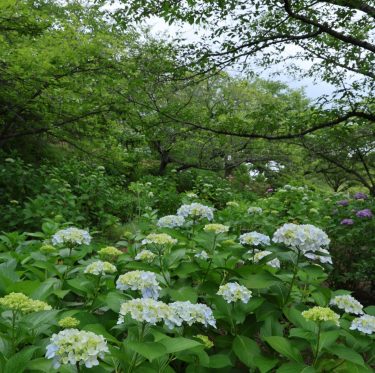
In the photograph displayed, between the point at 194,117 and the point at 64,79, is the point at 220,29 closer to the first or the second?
the point at 194,117

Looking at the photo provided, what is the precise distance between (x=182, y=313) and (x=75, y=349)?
47 centimetres

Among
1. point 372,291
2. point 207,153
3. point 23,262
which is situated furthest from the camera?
point 207,153

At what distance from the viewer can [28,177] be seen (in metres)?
6.71

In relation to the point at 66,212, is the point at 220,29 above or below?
above

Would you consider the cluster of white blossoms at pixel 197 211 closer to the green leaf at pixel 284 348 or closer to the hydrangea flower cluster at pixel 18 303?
the green leaf at pixel 284 348

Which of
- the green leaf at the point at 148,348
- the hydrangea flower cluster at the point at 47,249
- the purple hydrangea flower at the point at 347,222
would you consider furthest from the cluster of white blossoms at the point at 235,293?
the purple hydrangea flower at the point at 347,222

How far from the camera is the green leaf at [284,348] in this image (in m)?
1.56

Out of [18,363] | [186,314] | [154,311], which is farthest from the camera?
[186,314]

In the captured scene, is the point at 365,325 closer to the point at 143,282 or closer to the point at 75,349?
the point at 143,282

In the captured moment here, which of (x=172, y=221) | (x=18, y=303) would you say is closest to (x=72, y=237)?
(x=172, y=221)

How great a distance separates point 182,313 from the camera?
1.45m

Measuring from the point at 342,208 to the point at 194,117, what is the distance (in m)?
2.29

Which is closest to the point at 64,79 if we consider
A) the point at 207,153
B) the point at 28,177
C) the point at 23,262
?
the point at 28,177

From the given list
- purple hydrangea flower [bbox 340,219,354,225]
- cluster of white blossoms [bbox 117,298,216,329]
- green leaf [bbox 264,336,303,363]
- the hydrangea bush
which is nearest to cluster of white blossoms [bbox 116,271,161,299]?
the hydrangea bush
